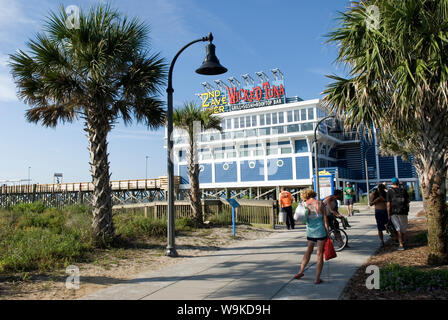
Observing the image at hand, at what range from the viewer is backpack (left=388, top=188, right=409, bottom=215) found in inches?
332

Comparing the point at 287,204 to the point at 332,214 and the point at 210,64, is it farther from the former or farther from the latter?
the point at 210,64

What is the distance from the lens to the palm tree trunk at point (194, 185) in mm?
14438

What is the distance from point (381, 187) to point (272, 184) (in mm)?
31433

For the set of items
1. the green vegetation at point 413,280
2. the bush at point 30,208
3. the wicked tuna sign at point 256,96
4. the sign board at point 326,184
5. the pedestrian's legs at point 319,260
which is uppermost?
the wicked tuna sign at point 256,96

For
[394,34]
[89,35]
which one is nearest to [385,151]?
[394,34]

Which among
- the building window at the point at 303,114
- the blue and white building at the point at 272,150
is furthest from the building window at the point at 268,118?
the building window at the point at 303,114

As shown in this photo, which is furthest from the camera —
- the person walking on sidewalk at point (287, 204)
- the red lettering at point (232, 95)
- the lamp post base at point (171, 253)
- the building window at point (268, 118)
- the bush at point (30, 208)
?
the red lettering at point (232, 95)

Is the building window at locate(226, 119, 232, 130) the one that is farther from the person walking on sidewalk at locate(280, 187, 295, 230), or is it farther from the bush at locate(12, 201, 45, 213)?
the person walking on sidewalk at locate(280, 187, 295, 230)

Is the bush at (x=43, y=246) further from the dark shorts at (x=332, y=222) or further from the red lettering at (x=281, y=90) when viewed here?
the red lettering at (x=281, y=90)

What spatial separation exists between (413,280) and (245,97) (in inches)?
1705

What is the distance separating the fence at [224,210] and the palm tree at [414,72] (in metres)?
8.61

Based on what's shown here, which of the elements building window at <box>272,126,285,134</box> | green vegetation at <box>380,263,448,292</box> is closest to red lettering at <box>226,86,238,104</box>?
building window at <box>272,126,285,134</box>
